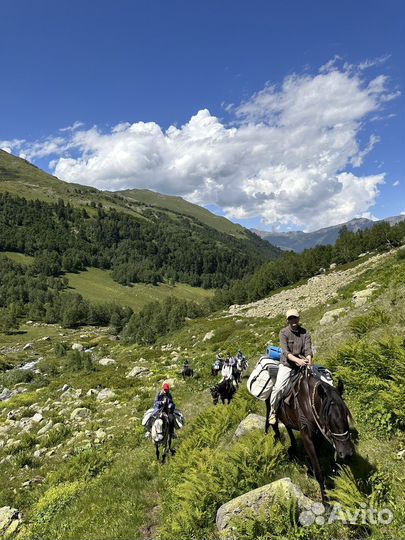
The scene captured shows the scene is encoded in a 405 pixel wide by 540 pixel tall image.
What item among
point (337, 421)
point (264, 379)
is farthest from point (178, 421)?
point (337, 421)

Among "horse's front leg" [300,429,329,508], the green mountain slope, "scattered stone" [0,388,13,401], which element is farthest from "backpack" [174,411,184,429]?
"scattered stone" [0,388,13,401]

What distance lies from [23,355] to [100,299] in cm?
10878

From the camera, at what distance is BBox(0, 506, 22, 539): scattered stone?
12623 millimetres

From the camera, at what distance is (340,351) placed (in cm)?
1470

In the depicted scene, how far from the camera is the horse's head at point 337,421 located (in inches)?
285

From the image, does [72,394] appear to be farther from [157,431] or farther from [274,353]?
[274,353]

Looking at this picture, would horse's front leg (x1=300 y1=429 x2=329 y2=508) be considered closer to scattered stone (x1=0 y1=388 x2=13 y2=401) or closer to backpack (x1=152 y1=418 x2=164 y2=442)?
backpack (x1=152 y1=418 x2=164 y2=442)

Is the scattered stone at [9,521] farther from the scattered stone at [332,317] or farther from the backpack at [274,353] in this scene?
the scattered stone at [332,317]

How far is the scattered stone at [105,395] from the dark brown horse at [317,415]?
23692 mm

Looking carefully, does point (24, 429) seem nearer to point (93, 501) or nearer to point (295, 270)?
point (93, 501)

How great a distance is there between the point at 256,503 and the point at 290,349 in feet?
12.7

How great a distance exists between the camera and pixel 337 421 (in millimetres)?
7461

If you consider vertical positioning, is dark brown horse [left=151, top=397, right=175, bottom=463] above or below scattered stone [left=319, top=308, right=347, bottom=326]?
below

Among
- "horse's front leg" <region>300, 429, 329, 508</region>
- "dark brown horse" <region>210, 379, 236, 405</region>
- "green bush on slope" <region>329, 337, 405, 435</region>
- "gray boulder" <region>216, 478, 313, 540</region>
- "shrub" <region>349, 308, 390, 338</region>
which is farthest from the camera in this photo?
"dark brown horse" <region>210, 379, 236, 405</region>
